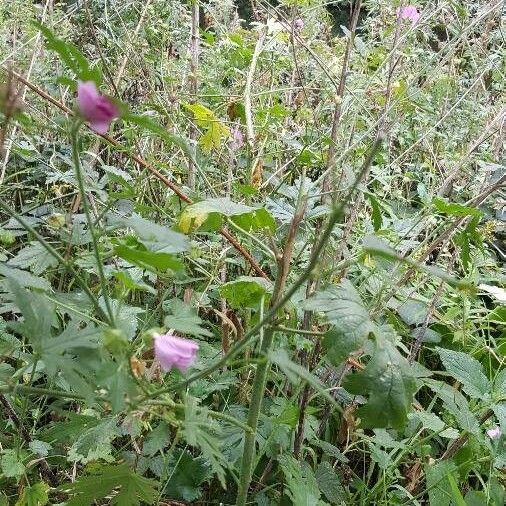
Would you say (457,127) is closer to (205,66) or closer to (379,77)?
(379,77)

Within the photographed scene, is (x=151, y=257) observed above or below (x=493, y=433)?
above

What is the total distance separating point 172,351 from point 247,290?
36 centimetres

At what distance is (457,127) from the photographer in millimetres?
2156

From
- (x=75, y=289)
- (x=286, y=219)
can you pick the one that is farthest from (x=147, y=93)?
(x=286, y=219)

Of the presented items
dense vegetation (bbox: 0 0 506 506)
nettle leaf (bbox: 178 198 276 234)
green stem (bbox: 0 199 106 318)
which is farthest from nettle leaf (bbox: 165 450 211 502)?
green stem (bbox: 0 199 106 318)

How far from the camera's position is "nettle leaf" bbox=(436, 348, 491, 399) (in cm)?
106

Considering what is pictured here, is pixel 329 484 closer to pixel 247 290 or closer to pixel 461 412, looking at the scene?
pixel 461 412

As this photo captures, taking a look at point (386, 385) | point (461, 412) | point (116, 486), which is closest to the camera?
point (386, 385)

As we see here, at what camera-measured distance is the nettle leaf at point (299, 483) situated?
0.94m

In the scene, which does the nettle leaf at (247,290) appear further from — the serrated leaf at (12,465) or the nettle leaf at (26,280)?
the serrated leaf at (12,465)

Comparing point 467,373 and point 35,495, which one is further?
point 467,373

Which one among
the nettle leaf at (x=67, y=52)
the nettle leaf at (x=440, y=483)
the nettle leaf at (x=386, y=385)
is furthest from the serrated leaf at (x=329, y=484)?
the nettle leaf at (x=67, y=52)

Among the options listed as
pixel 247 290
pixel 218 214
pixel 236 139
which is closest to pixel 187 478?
pixel 247 290

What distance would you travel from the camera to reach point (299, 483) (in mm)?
966
